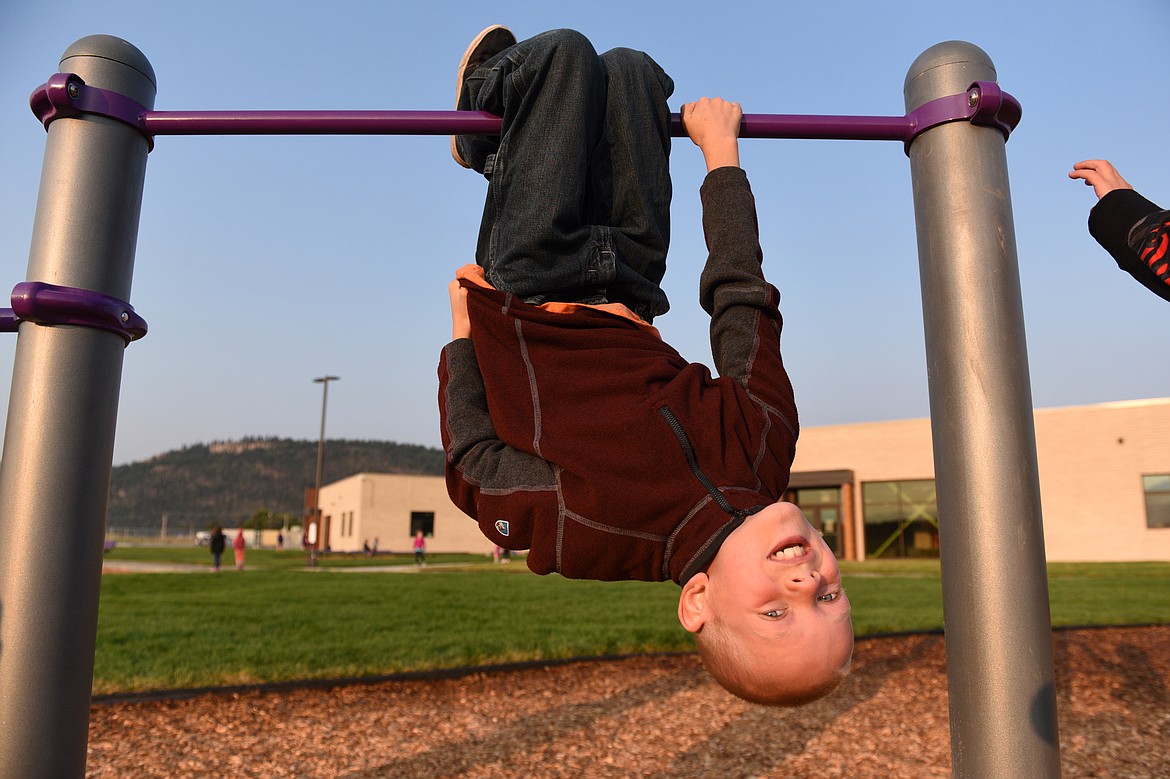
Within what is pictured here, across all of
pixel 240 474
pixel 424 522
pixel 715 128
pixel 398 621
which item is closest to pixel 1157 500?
pixel 398 621

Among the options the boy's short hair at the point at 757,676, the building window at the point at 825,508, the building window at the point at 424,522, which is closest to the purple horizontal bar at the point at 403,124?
the boy's short hair at the point at 757,676

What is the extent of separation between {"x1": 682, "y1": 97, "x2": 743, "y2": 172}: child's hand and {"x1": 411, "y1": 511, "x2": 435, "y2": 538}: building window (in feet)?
180

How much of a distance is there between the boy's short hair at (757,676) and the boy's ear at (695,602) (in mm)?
23

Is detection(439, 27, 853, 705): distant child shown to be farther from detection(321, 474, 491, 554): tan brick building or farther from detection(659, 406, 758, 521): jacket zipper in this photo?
detection(321, 474, 491, 554): tan brick building

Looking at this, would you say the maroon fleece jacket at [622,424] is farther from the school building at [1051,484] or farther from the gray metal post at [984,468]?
the school building at [1051,484]

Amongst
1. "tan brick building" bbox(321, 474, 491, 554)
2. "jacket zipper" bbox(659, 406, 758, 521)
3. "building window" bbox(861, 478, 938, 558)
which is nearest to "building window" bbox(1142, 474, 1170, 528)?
"building window" bbox(861, 478, 938, 558)

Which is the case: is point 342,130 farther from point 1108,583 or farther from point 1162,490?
point 1162,490

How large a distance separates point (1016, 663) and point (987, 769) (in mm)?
264

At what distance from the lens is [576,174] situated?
2268 millimetres

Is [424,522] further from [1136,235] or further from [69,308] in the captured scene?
[1136,235]

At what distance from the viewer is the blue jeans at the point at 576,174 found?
7.40 feet

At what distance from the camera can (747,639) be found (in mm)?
1946

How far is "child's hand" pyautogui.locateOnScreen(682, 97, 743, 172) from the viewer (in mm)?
2367

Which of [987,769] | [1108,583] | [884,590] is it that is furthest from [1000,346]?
[1108,583]
